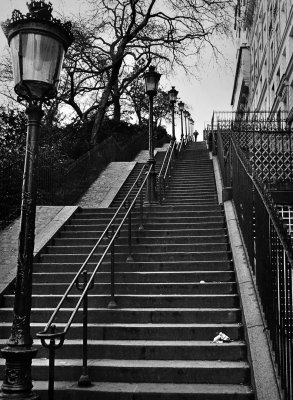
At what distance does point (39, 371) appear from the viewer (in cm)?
630

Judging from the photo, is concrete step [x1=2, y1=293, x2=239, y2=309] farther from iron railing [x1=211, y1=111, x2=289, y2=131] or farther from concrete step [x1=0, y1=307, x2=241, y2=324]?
iron railing [x1=211, y1=111, x2=289, y2=131]

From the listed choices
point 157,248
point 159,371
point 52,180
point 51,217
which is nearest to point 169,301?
point 159,371

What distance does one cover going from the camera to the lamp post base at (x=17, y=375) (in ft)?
14.2

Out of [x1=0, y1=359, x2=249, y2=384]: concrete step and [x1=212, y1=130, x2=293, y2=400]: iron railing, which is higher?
→ [x1=212, y1=130, x2=293, y2=400]: iron railing

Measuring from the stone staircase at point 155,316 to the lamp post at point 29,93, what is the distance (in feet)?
4.87

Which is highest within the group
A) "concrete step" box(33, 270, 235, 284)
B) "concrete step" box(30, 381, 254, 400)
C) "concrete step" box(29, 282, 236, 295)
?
"concrete step" box(33, 270, 235, 284)

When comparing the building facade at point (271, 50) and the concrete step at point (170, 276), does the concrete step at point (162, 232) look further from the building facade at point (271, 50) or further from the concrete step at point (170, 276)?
the building facade at point (271, 50)

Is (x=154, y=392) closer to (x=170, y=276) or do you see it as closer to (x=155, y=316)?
(x=155, y=316)

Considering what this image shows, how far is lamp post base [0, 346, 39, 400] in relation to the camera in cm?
434

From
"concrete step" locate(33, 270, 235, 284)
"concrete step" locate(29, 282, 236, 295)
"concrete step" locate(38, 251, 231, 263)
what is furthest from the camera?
"concrete step" locate(38, 251, 231, 263)

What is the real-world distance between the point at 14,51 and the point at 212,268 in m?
5.33

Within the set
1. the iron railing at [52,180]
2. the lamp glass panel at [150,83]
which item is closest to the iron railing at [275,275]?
the iron railing at [52,180]

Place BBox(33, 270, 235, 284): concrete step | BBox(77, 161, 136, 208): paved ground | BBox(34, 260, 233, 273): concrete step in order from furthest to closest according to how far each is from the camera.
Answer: BBox(77, 161, 136, 208): paved ground
BBox(34, 260, 233, 273): concrete step
BBox(33, 270, 235, 284): concrete step

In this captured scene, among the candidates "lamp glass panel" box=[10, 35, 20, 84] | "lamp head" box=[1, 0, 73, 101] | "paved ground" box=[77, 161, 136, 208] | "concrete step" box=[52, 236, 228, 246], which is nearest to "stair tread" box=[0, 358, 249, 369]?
"lamp head" box=[1, 0, 73, 101]
